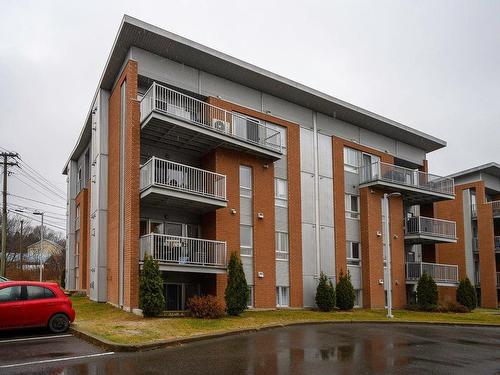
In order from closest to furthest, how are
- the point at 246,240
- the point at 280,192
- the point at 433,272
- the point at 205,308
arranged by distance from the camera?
the point at 205,308, the point at 246,240, the point at 280,192, the point at 433,272

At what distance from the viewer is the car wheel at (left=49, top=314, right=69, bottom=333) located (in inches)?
557

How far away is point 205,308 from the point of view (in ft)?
59.9

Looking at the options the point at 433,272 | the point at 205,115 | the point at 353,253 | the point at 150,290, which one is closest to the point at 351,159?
the point at 353,253

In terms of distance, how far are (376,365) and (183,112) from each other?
1399 centimetres

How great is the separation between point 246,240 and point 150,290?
646 cm

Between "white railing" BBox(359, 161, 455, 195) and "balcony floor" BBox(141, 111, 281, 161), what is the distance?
7628 mm

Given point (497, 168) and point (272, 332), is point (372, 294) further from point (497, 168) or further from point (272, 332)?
point (497, 168)

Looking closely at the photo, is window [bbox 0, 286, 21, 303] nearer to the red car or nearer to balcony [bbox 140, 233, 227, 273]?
the red car

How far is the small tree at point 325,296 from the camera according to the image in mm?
24734

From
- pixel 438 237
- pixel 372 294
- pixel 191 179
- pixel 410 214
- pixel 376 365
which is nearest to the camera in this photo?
pixel 376 365

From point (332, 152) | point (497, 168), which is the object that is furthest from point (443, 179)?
point (497, 168)

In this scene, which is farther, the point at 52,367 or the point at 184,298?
the point at 184,298

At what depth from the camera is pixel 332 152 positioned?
2836cm

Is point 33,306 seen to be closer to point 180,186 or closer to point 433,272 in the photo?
point 180,186
